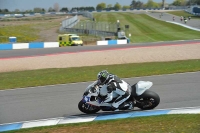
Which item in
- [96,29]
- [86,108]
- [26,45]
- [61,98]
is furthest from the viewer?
[96,29]

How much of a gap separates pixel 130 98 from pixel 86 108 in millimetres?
1417

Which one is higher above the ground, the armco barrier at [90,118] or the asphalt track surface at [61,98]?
the armco barrier at [90,118]

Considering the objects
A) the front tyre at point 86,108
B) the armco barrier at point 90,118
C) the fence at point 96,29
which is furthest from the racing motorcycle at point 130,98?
the fence at point 96,29

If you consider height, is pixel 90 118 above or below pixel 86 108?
below

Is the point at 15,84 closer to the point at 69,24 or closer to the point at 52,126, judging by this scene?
the point at 52,126

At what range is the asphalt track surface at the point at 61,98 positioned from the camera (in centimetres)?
1127

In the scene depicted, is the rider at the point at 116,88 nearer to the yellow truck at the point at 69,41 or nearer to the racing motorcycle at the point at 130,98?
the racing motorcycle at the point at 130,98

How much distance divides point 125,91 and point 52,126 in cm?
251

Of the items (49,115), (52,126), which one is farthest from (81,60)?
(52,126)

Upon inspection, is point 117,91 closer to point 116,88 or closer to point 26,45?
point 116,88

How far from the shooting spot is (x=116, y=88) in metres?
10.3

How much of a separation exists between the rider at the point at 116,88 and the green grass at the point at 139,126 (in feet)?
3.83

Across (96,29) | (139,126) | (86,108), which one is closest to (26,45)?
(96,29)

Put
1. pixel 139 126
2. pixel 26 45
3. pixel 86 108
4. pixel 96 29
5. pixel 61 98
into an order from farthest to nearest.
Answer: pixel 96 29 → pixel 26 45 → pixel 61 98 → pixel 86 108 → pixel 139 126
